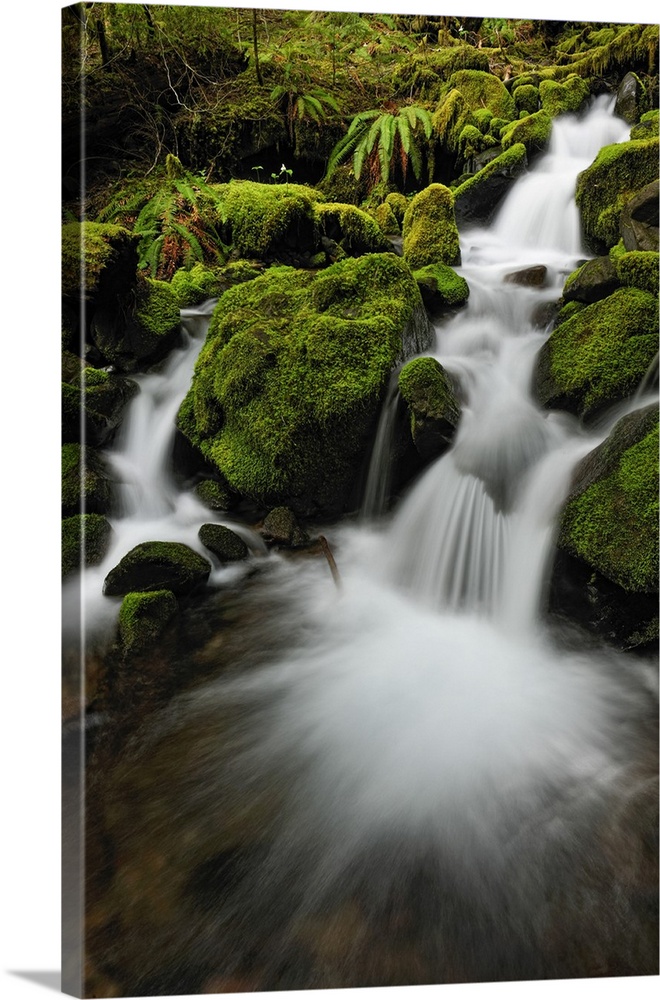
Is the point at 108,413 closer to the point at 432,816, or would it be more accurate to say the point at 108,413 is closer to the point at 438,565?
the point at 438,565

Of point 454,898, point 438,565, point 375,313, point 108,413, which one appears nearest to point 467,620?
point 438,565

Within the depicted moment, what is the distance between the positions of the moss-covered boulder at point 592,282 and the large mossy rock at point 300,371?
0.62 meters

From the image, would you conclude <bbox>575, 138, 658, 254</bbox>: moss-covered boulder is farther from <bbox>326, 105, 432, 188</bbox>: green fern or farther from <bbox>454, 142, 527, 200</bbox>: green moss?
<bbox>326, 105, 432, 188</bbox>: green fern

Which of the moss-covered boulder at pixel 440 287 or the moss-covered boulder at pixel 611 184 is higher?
the moss-covered boulder at pixel 611 184

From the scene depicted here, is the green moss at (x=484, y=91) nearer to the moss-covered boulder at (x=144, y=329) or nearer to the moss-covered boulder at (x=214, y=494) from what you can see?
the moss-covered boulder at (x=144, y=329)

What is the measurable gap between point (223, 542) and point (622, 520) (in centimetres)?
153

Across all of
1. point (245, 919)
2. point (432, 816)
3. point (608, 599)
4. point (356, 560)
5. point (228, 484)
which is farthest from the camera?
point (228, 484)

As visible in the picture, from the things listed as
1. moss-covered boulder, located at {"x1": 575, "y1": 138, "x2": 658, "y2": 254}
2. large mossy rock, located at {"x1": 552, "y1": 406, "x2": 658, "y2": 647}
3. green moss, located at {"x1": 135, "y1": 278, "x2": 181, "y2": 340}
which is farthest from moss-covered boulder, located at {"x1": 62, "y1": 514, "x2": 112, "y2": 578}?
moss-covered boulder, located at {"x1": 575, "y1": 138, "x2": 658, "y2": 254}

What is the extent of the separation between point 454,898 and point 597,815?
56 centimetres

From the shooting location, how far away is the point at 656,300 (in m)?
2.42

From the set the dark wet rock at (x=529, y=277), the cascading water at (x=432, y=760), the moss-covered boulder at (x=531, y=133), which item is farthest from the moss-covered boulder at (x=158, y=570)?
the moss-covered boulder at (x=531, y=133)

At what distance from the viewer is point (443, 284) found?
9.23 ft

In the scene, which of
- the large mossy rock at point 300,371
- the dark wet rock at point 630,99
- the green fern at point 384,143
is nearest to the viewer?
the dark wet rock at point 630,99

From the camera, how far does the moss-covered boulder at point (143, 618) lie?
219cm
